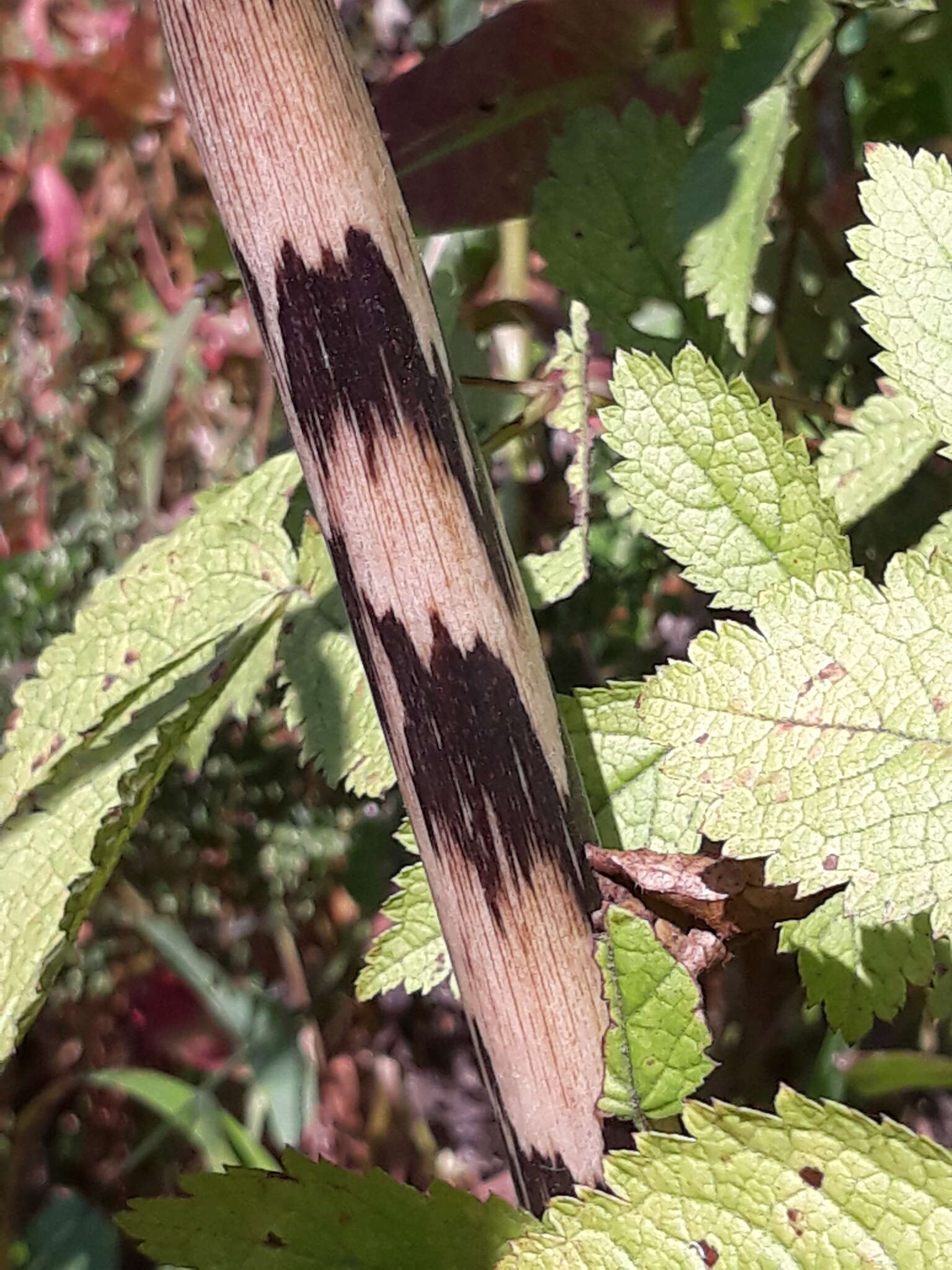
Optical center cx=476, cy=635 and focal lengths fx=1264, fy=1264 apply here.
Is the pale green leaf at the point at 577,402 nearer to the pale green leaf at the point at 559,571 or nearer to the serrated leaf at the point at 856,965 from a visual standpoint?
the pale green leaf at the point at 559,571

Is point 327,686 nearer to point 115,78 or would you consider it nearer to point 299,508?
point 299,508

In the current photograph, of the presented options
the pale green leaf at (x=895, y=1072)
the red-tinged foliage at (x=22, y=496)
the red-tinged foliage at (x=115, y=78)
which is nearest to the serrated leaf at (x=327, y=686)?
the pale green leaf at (x=895, y=1072)

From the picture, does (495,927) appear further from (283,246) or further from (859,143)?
(859,143)

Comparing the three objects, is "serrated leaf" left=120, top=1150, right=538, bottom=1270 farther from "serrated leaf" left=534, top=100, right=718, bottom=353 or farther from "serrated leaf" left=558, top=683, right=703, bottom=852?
"serrated leaf" left=534, top=100, right=718, bottom=353

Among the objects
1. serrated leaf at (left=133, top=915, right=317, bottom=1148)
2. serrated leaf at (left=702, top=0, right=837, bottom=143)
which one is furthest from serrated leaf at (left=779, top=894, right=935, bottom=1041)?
serrated leaf at (left=133, top=915, right=317, bottom=1148)

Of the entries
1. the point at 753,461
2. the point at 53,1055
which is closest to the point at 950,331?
the point at 753,461

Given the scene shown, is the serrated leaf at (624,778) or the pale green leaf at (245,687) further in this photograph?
the pale green leaf at (245,687)

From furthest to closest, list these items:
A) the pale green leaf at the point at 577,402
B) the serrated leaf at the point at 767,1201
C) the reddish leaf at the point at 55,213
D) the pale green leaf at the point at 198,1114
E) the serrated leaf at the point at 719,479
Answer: the reddish leaf at the point at 55,213 < the pale green leaf at the point at 198,1114 < the pale green leaf at the point at 577,402 < the serrated leaf at the point at 719,479 < the serrated leaf at the point at 767,1201
